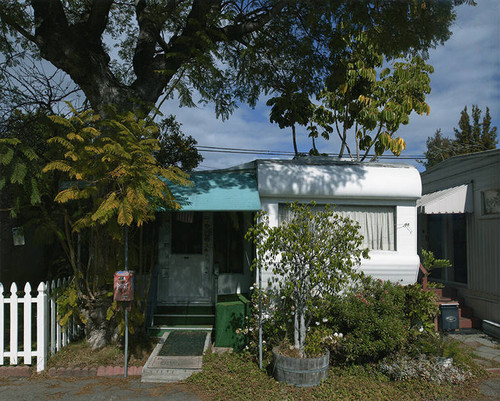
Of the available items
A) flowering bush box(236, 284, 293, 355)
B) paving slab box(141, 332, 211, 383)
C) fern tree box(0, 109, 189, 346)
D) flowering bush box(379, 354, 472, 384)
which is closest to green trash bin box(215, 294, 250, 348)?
flowering bush box(236, 284, 293, 355)

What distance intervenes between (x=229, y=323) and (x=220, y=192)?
240 centimetres

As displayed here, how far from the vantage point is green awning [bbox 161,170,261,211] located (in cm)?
680

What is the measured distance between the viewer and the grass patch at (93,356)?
242 inches

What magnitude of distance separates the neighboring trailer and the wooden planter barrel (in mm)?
4786

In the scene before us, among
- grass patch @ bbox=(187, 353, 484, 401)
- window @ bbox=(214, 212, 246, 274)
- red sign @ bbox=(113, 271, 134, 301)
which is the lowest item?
grass patch @ bbox=(187, 353, 484, 401)

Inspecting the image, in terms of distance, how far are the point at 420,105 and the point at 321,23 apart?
3189 mm

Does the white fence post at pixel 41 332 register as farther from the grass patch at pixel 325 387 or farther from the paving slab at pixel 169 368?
the grass patch at pixel 325 387

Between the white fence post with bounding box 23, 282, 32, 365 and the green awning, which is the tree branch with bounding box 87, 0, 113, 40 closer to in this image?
the green awning

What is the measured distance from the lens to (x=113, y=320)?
667cm

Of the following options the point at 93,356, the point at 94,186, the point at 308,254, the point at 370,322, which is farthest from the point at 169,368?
the point at 370,322

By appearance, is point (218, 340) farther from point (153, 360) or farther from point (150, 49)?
point (150, 49)

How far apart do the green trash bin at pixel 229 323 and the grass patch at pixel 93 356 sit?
4.06ft

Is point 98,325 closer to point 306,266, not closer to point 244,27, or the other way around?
point 306,266

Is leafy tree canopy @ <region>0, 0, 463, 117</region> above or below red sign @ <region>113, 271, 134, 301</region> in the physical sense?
above
